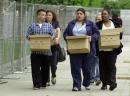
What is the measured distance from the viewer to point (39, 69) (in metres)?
13.5

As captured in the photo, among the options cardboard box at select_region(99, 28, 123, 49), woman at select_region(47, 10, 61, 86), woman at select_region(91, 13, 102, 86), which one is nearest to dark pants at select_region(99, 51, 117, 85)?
cardboard box at select_region(99, 28, 123, 49)

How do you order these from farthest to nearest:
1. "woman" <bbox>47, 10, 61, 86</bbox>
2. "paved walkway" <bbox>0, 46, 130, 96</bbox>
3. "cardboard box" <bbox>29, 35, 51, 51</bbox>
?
"woman" <bbox>47, 10, 61, 86</bbox>
"cardboard box" <bbox>29, 35, 51, 51</bbox>
"paved walkway" <bbox>0, 46, 130, 96</bbox>

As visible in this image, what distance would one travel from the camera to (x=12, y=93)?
1284 cm

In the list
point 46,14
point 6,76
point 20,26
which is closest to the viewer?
point 46,14

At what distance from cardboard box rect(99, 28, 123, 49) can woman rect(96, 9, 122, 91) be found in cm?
13

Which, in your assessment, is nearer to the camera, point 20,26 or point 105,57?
point 105,57

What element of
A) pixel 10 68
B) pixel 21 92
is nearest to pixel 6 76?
pixel 10 68

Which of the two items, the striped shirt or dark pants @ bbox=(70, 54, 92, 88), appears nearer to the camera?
dark pants @ bbox=(70, 54, 92, 88)

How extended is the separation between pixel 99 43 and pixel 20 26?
4839 millimetres

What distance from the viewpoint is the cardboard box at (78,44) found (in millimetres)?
12867

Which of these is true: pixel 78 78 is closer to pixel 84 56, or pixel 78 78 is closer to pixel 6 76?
pixel 84 56

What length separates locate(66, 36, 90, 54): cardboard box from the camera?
42.2 ft

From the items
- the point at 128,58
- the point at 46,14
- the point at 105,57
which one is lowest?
the point at 128,58

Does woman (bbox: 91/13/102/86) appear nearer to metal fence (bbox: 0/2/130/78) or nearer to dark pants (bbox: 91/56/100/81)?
dark pants (bbox: 91/56/100/81)
